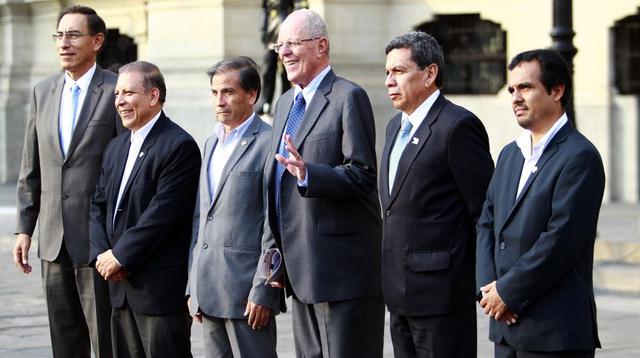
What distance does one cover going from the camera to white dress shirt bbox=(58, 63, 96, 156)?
789 centimetres

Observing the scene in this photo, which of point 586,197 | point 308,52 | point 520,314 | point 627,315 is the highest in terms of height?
point 308,52

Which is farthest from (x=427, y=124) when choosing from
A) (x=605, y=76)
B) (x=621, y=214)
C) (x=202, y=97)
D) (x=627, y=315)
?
(x=202, y=97)

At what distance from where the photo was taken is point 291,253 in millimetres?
6746

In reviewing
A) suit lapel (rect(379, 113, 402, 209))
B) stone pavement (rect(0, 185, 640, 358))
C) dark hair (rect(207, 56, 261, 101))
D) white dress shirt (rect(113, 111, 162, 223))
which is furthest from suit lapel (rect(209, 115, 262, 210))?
stone pavement (rect(0, 185, 640, 358))

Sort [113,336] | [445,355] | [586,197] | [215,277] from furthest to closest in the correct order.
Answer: [113,336]
[215,277]
[445,355]
[586,197]

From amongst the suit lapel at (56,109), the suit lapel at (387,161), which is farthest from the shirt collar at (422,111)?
the suit lapel at (56,109)

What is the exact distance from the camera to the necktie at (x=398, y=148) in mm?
6574

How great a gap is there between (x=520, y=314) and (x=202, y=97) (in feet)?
51.6

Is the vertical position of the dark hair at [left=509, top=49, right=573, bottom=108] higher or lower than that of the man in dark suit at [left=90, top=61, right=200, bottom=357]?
higher

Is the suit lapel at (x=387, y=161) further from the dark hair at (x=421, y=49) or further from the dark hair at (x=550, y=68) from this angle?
the dark hair at (x=550, y=68)

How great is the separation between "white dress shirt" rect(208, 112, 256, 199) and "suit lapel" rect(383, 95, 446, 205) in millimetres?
920

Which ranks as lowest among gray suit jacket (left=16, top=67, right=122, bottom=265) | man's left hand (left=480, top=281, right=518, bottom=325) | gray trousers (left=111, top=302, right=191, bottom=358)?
gray trousers (left=111, top=302, right=191, bottom=358)

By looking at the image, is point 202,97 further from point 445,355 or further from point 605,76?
point 445,355

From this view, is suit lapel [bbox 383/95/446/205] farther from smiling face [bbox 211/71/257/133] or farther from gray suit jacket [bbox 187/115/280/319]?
smiling face [bbox 211/71/257/133]
